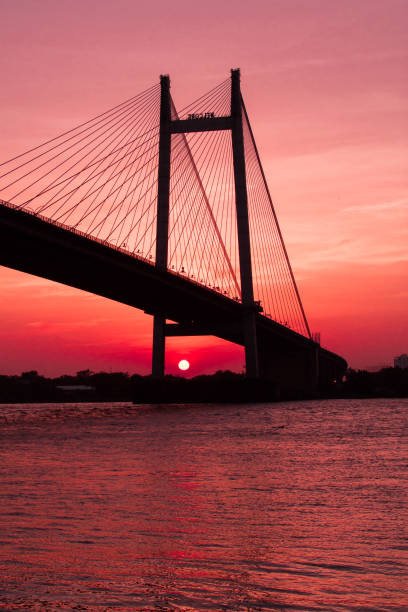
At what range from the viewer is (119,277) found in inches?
1730

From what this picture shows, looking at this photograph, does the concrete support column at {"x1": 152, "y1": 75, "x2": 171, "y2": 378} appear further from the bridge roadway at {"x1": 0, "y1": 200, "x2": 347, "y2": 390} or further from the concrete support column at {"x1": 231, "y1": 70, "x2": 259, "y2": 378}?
the concrete support column at {"x1": 231, "y1": 70, "x2": 259, "y2": 378}

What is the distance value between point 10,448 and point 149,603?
16.7 m

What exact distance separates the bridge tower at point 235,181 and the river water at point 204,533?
3502 cm

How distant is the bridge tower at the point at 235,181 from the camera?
2060 inches

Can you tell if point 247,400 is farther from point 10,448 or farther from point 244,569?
point 244,569

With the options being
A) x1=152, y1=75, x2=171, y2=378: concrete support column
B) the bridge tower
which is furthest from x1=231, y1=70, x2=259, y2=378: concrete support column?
x1=152, y1=75, x2=171, y2=378: concrete support column

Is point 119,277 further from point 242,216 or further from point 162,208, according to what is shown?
point 242,216

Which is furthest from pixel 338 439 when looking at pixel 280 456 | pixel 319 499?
pixel 319 499

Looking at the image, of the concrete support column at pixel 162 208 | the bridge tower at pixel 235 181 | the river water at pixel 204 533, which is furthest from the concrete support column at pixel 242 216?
the river water at pixel 204 533

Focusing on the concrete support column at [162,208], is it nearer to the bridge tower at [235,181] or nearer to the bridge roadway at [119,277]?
the bridge tower at [235,181]

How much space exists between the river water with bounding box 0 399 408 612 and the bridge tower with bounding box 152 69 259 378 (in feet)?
115

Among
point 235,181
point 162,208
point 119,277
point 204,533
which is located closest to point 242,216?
point 235,181

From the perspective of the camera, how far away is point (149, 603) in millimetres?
5852

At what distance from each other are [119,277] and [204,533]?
1410 inches
